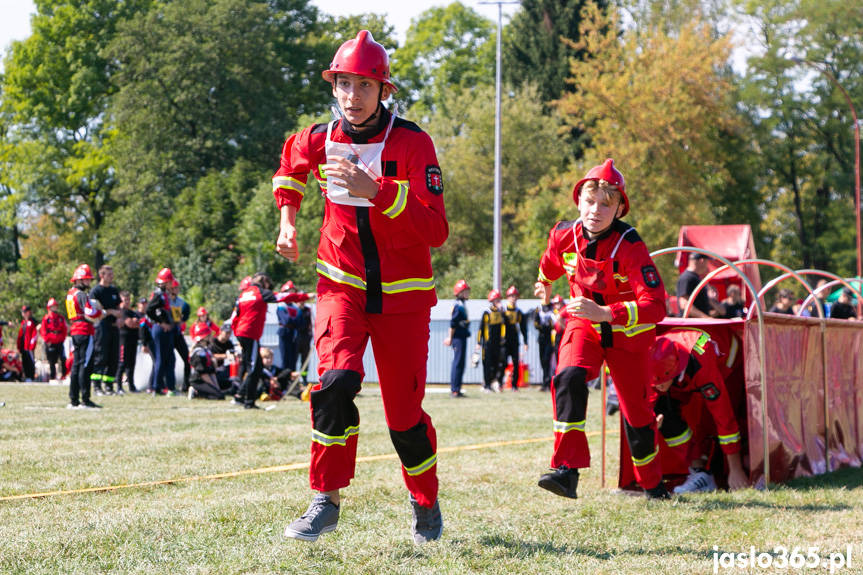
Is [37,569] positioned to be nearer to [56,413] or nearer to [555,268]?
[555,268]

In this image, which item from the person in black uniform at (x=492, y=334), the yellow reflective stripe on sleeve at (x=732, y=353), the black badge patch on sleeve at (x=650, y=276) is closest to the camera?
the black badge patch on sleeve at (x=650, y=276)

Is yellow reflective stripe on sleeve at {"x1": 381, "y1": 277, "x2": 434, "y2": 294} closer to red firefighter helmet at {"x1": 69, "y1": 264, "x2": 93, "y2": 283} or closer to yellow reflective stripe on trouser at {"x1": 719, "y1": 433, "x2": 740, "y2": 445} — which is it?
yellow reflective stripe on trouser at {"x1": 719, "y1": 433, "x2": 740, "y2": 445}

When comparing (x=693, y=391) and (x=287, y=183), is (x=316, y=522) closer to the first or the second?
(x=287, y=183)

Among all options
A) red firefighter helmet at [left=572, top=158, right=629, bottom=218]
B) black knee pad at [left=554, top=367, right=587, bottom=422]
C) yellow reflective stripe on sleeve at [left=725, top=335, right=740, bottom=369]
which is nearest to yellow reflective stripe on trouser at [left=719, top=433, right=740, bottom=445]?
yellow reflective stripe on sleeve at [left=725, top=335, right=740, bottom=369]

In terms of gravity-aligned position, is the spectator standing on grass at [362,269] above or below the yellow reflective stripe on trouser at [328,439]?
above

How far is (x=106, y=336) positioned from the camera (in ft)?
52.1

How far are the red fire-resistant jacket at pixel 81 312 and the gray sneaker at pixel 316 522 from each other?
974cm

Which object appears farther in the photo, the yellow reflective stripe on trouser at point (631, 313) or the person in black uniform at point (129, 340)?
the person in black uniform at point (129, 340)

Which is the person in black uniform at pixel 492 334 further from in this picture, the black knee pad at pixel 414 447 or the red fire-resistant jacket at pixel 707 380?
the black knee pad at pixel 414 447

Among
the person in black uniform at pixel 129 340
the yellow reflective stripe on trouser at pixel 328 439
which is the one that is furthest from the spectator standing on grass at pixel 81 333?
the yellow reflective stripe on trouser at pixel 328 439

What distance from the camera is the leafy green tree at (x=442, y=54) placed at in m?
52.8

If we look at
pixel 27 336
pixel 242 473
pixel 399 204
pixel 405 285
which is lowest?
pixel 242 473

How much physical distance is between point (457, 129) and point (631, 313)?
40941 mm

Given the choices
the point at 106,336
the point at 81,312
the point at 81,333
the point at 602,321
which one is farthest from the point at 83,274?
the point at 602,321
